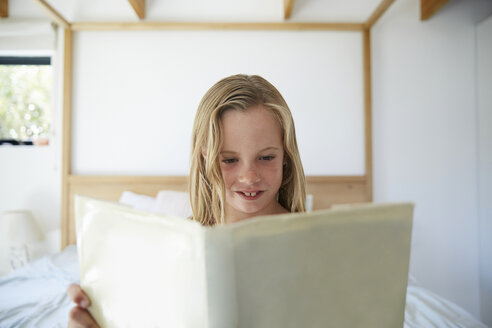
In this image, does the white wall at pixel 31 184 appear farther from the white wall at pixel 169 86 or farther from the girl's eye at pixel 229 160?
the girl's eye at pixel 229 160

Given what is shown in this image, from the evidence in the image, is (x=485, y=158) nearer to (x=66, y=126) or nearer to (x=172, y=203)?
(x=172, y=203)

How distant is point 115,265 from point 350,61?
7.41 ft

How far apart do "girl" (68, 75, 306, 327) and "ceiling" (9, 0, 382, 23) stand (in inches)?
68.4

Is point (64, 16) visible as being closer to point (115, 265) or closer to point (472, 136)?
point (115, 265)

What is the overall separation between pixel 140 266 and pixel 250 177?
337 mm

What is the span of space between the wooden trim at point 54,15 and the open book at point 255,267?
210 centimetres

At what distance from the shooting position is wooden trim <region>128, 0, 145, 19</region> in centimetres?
196

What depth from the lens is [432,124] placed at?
2.03 meters

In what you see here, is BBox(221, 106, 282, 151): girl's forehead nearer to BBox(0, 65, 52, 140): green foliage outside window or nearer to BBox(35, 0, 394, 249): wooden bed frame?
BBox(35, 0, 394, 249): wooden bed frame

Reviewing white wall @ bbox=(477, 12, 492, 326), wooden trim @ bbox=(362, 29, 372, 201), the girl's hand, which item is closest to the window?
the girl's hand

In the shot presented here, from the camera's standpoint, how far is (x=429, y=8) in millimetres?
1931

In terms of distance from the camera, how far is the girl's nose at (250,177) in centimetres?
60

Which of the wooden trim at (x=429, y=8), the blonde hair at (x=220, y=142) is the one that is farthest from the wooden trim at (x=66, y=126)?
the wooden trim at (x=429, y=8)

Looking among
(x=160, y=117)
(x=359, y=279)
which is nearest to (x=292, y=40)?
(x=160, y=117)
